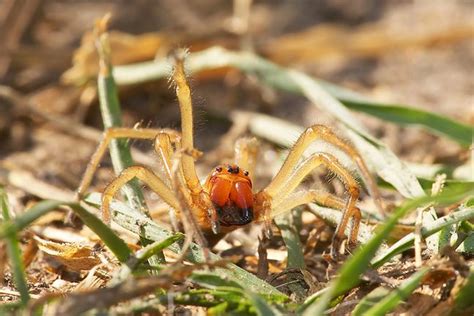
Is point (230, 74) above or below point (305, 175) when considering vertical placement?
above

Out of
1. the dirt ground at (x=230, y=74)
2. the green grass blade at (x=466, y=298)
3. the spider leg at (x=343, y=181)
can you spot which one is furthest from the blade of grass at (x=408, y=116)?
the green grass blade at (x=466, y=298)

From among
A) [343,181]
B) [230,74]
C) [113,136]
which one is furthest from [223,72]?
[343,181]

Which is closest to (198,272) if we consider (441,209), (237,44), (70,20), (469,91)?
(441,209)

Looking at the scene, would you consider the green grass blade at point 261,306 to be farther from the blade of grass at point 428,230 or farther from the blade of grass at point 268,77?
the blade of grass at point 268,77

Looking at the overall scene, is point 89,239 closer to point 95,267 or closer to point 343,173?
point 95,267

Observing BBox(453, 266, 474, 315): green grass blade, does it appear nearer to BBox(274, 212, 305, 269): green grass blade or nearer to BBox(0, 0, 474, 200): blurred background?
BBox(274, 212, 305, 269): green grass blade

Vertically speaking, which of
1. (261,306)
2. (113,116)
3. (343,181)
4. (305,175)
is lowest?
(261,306)

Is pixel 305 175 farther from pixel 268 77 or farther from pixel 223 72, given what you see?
pixel 223 72

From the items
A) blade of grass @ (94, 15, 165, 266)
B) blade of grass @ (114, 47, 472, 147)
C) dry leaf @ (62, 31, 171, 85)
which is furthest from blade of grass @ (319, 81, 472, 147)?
dry leaf @ (62, 31, 171, 85)
